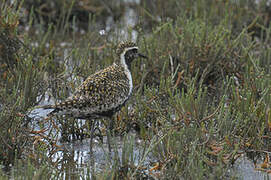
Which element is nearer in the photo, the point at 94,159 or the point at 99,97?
the point at 99,97

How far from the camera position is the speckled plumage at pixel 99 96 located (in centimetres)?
459

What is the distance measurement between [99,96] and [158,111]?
72 cm

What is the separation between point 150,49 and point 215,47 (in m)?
0.74

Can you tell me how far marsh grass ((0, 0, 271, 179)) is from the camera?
4.29 m

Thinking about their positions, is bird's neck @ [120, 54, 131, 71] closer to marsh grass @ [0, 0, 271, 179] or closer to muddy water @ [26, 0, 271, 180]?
marsh grass @ [0, 0, 271, 179]

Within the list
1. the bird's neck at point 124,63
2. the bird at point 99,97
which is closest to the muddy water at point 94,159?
the bird at point 99,97

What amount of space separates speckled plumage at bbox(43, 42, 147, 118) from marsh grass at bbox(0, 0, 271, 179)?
1.04ft

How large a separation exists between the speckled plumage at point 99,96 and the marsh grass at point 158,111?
1.04ft

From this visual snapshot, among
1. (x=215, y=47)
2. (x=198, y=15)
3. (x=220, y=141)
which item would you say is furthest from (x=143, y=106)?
(x=198, y=15)

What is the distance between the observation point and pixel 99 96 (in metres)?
4.71

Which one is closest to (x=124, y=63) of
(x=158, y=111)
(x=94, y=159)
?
(x=158, y=111)

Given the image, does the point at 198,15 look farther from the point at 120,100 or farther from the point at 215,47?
the point at 120,100

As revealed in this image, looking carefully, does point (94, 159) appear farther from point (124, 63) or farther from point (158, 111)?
point (124, 63)

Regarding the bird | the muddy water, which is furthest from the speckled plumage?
the muddy water
